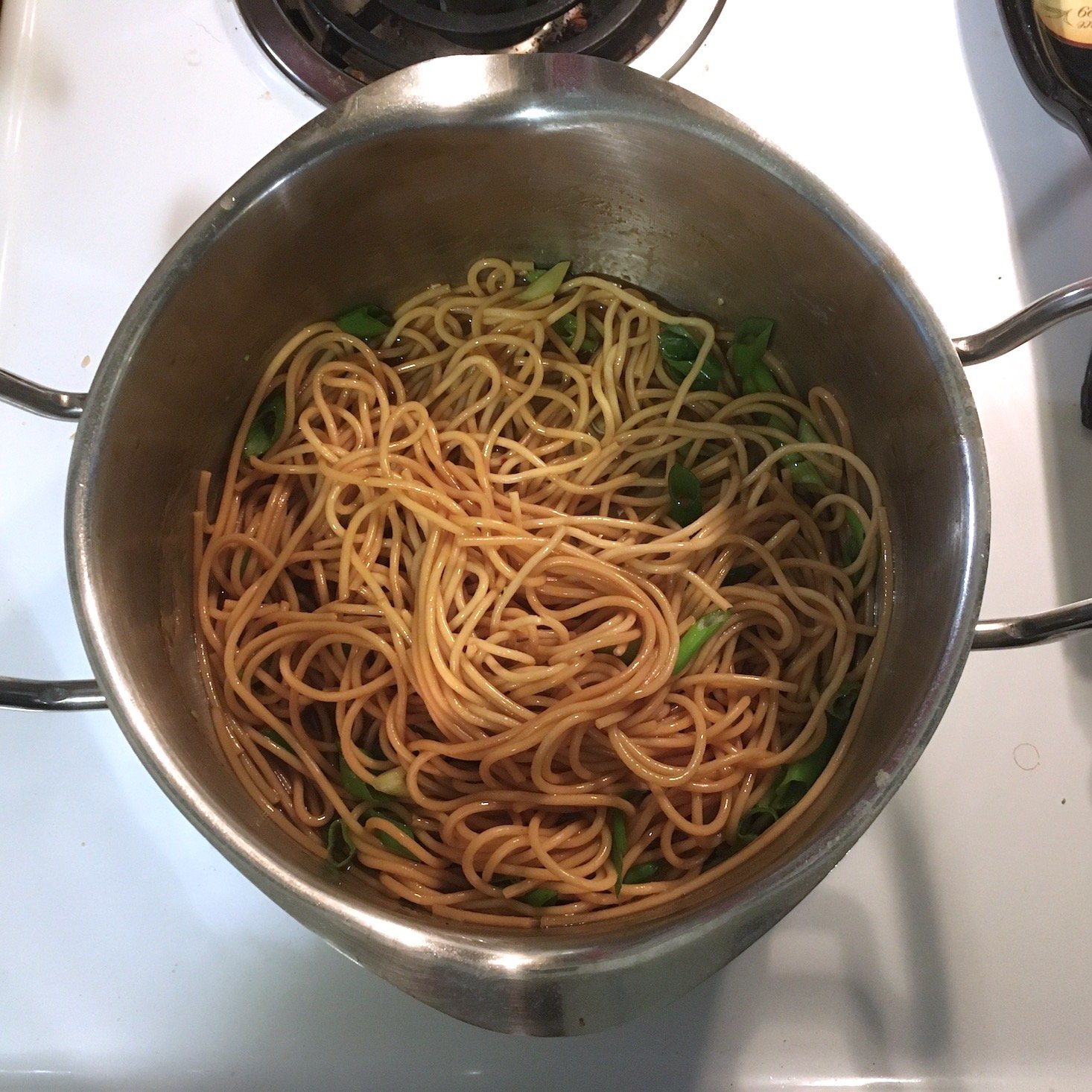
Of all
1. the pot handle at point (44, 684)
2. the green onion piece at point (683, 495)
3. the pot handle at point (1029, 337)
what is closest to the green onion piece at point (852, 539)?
the green onion piece at point (683, 495)

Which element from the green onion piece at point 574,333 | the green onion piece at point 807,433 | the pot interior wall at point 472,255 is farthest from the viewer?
the green onion piece at point 574,333

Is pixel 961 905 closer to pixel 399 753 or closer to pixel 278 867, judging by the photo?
pixel 399 753

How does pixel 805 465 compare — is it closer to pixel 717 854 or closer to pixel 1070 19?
pixel 717 854

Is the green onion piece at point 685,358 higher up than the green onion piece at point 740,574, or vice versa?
the green onion piece at point 685,358

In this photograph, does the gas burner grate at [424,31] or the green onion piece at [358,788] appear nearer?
the green onion piece at [358,788]

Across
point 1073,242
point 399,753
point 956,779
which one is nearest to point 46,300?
point 399,753

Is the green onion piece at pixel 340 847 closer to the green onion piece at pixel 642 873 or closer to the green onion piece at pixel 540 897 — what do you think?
the green onion piece at pixel 540 897
